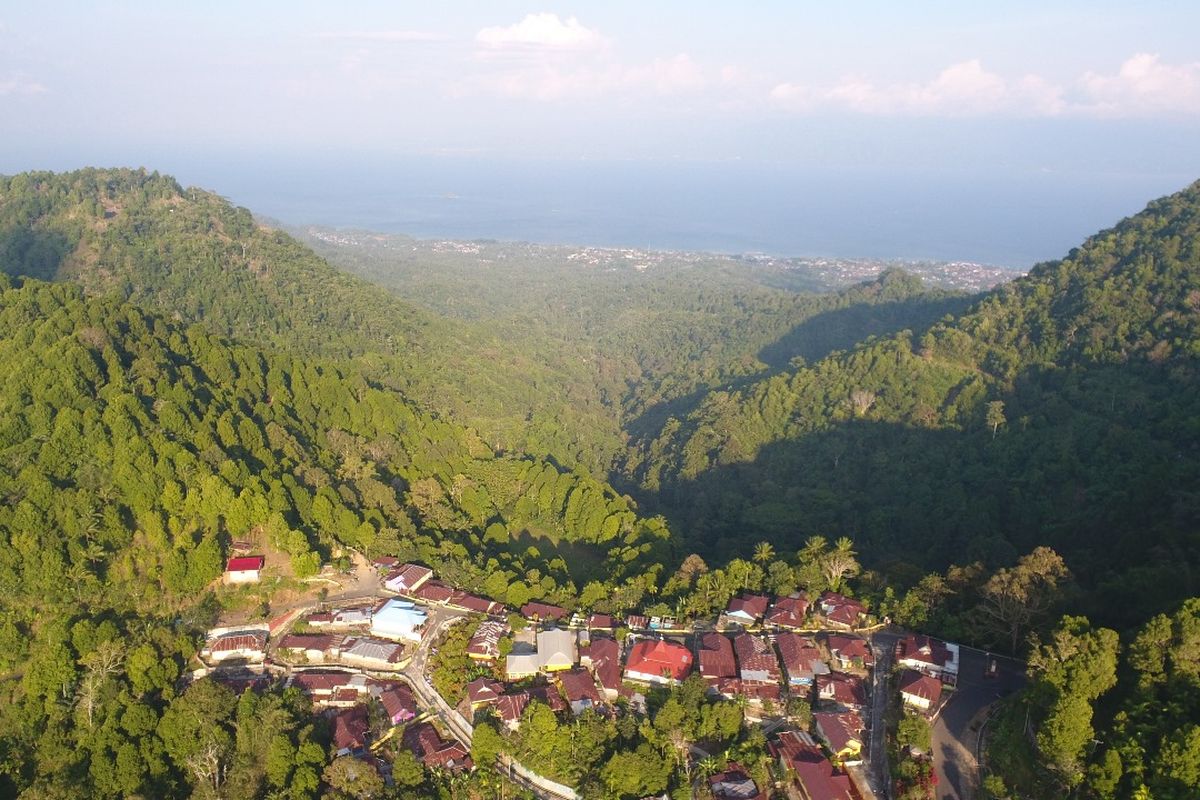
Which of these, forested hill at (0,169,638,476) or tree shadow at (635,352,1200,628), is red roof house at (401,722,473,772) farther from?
forested hill at (0,169,638,476)

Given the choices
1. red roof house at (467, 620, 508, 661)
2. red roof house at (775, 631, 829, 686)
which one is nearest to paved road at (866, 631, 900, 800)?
red roof house at (775, 631, 829, 686)

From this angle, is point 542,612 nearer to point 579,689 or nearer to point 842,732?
point 579,689

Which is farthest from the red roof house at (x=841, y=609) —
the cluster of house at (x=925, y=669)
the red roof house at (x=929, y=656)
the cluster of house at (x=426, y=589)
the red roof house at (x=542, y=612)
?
the cluster of house at (x=426, y=589)

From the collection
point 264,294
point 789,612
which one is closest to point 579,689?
point 789,612

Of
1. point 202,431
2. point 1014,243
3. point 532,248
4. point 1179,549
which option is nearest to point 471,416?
Result: point 202,431

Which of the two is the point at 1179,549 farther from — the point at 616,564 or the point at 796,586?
the point at 616,564
